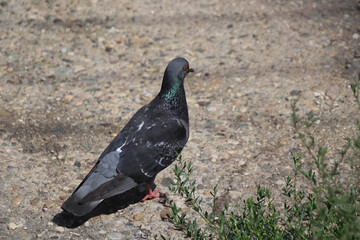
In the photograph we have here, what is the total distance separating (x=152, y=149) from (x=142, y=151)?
0.09 metres

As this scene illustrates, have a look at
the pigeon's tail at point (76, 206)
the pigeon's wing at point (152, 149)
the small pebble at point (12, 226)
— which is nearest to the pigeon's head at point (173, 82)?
the pigeon's wing at point (152, 149)

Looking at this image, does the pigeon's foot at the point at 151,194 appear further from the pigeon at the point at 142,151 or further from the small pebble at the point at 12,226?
the small pebble at the point at 12,226

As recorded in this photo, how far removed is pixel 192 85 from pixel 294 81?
125 cm

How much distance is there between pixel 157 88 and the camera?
6.49 m

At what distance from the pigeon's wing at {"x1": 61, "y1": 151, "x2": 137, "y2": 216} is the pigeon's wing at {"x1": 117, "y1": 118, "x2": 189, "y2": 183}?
7cm

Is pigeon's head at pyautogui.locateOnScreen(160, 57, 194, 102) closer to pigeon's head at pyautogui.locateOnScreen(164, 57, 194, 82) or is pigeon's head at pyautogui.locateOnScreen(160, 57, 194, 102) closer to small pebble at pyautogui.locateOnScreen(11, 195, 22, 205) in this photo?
pigeon's head at pyautogui.locateOnScreen(164, 57, 194, 82)

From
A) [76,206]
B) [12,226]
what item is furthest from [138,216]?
[12,226]

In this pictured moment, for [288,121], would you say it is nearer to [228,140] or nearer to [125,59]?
[228,140]

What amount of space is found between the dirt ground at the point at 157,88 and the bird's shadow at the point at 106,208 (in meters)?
0.07

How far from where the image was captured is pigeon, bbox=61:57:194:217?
4.41m

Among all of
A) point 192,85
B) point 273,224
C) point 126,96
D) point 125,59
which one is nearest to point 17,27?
point 125,59

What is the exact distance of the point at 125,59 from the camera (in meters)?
6.96

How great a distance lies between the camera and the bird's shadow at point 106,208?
15.3ft

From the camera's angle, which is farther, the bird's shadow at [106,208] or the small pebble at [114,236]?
the bird's shadow at [106,208]
